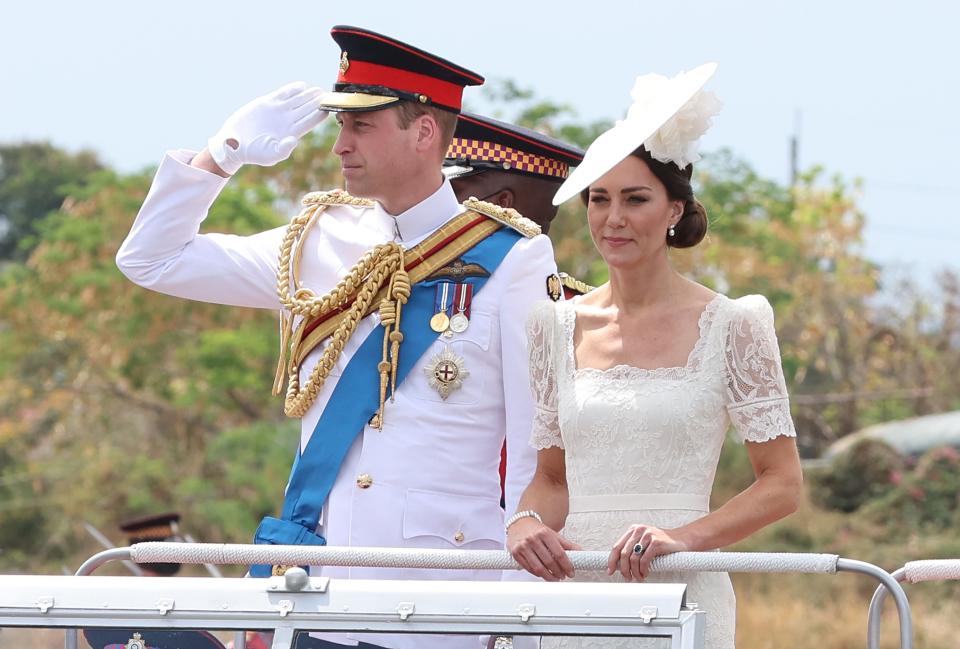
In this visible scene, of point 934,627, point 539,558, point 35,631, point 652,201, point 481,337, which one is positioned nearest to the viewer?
point 35,631

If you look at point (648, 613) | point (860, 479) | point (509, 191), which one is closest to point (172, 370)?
point (860, 479)

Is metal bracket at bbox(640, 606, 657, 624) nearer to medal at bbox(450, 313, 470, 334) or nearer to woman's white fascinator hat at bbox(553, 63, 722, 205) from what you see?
woman's white fascinator hat at bbox(553, 63, 722, 205)

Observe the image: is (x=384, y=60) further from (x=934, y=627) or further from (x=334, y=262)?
(x=934, y=627)

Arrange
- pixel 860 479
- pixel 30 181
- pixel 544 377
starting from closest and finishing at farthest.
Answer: pixel 544 377, pixel 860 479, pixel 30 181

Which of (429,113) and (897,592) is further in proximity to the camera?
(429,113)

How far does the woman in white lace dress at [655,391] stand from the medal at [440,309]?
30 cm

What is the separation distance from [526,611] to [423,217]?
65.4 inches

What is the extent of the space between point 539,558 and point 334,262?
1.15 m

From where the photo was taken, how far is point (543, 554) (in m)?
3.42

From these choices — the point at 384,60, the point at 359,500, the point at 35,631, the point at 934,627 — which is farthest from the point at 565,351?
the point at 934,627

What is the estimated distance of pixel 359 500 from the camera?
4.00 m

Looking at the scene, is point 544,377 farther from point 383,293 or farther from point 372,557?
point 372,557

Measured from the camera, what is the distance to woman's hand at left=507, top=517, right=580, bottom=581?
3.41 m

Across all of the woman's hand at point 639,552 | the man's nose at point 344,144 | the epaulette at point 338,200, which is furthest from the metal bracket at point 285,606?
the epaulette at point 338,200
